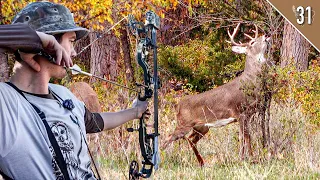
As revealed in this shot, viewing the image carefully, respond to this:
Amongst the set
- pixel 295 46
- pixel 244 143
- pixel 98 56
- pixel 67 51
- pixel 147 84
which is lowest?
pixel 98 56

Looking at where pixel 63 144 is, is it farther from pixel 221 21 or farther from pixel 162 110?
pixel 221 21

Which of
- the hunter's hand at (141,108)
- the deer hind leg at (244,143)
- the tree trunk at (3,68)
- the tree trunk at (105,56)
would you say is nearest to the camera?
the hunter's hand at (141,108)

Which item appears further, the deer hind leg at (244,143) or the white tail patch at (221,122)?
the white tail patch at (221,122)

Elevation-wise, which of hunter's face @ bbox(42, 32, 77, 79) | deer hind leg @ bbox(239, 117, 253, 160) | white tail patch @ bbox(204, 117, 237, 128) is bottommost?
white tail patch @ bbox(204, 117, 237, 128)

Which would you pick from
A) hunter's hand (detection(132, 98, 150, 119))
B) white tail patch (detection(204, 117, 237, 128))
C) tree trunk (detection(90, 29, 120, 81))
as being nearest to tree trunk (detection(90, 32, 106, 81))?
tree trunk (detection(90, 29, 120, 81))

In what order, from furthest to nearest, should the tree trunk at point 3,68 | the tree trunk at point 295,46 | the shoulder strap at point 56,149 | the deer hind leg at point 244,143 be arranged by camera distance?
the tree trunk at point 295,46
the deer hind leg at point 244,143
the tree trunk at point 3,68
the shoulder strap at point 56,149

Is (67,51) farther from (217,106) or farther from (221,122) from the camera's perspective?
(217,106)

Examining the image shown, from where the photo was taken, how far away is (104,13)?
8680 mm

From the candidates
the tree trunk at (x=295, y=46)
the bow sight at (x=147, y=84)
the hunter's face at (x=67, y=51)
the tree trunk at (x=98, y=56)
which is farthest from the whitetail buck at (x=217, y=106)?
the hunter's face at (x=67, y=51)

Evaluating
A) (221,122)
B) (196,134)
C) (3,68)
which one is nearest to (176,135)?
(196,134)

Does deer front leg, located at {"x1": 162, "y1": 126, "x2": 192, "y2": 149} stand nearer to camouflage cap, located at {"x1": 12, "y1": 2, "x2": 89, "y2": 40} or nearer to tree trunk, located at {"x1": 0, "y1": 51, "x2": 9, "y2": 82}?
tree trunk, located at {"x1": 0, "y1": 51, "x2": 9, "y2": 82}

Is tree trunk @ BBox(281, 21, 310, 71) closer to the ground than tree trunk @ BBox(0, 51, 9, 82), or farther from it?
closer to the ground

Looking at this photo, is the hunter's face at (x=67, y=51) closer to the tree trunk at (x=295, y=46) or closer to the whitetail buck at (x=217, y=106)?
the whitetail buck at (x=217, y=106)

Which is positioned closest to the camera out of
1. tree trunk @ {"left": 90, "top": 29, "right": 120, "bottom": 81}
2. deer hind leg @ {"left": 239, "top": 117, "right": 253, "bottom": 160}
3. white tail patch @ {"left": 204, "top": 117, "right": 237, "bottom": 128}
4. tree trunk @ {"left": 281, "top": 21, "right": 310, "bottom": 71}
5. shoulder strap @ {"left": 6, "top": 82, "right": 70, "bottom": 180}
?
shoulder strap @ {"left": 6, "top": 82, "right": 70, "bottom": 180}
